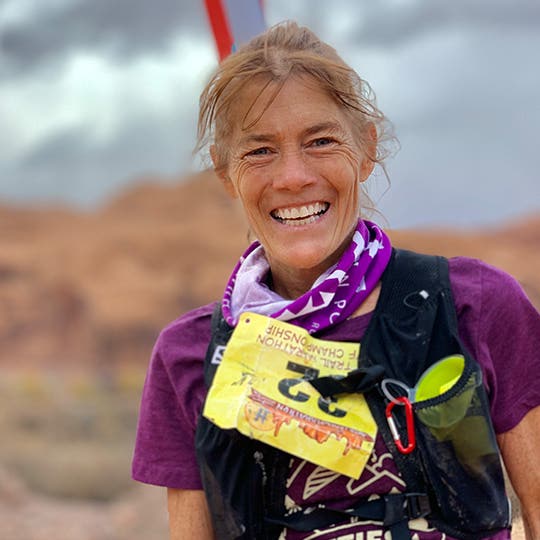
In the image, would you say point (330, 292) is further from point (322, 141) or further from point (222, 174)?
point (222, 174)

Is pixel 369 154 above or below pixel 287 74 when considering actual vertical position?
below

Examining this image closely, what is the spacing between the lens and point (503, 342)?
1672 mm

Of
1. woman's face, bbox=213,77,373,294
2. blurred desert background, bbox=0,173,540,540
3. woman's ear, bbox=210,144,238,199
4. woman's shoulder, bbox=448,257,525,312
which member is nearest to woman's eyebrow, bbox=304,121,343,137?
woman's face, bbox=213,77,373,294

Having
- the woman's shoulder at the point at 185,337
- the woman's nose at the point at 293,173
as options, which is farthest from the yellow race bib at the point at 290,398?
the woman's nose at the point at 293,173

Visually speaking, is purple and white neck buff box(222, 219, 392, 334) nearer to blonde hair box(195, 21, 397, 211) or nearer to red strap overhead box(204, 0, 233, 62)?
blonde hair box(195, 21, 397, 211)

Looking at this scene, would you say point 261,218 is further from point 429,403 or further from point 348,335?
point 429,403

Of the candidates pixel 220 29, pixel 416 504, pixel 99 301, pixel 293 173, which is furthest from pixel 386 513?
pixel 99 301

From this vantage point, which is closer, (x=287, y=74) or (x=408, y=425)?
(x=408, y=425)

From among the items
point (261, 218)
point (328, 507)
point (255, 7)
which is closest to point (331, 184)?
point (261, 218)

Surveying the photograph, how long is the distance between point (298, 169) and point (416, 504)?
64cm

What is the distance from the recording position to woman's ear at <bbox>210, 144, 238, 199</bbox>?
6.36 ft

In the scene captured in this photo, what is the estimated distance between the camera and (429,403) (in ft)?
5.25

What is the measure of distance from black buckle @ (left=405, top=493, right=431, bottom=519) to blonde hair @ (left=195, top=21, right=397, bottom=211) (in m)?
0.68

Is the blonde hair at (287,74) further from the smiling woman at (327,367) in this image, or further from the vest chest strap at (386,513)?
the vest chest strap at (386,513)
